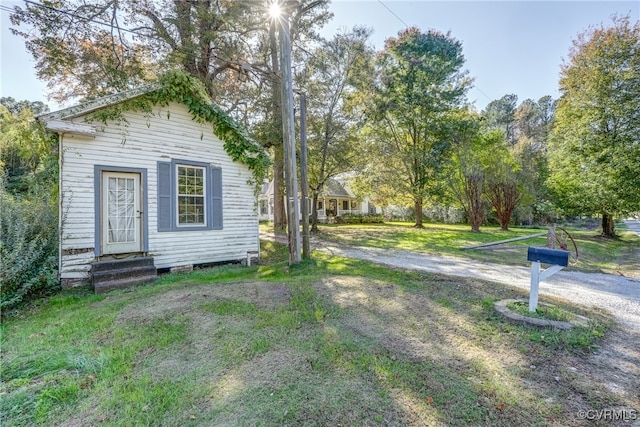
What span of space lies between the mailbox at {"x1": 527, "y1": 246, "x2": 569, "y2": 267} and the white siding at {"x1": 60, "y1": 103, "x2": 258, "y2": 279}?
6452 millimetres

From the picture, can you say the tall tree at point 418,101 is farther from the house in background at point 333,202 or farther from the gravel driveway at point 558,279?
the gravel driveway at point 558,279

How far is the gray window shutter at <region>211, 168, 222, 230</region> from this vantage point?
7.43 m

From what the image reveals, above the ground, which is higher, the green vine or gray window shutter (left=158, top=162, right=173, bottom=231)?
the green vine

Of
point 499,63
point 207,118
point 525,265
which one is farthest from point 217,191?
point 499,63

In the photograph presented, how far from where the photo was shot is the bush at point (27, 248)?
4445mm

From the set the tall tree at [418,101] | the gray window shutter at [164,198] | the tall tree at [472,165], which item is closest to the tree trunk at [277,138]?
the gray window shutter at [164,198]

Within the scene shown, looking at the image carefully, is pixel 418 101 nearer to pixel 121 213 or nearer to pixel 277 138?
pixel 277 138

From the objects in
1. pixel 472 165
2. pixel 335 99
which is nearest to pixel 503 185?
pixel 472 165

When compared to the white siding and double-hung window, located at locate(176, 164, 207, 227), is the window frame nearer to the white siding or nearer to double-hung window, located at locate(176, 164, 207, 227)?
double-hung window, located at locate(176, 164, 207, 227)

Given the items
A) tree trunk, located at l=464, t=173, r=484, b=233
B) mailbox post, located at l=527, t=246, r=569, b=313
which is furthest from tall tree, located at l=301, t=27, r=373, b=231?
mailbox post, located at l=527, t=246, r=569, b=313

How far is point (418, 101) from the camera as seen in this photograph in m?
18.0

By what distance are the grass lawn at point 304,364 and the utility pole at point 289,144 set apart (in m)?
2.86

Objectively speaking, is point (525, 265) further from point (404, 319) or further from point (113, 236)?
point (113, 236)

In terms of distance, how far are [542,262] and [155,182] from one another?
23.9 feet
